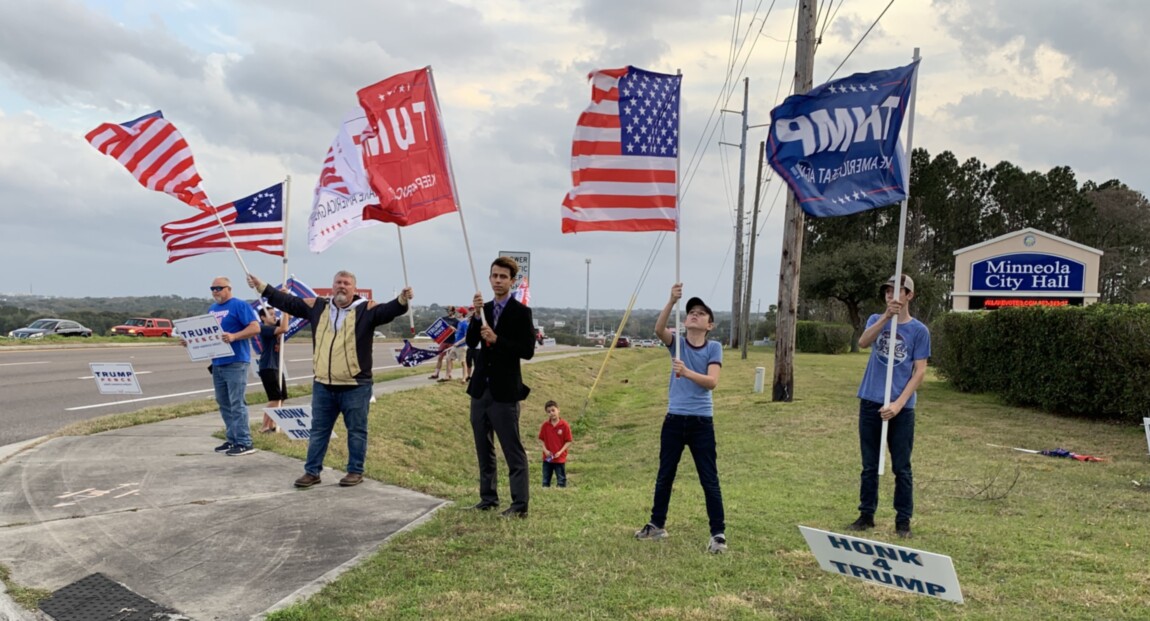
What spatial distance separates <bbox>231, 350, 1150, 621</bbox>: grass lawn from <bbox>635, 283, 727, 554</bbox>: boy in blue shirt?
0.22 meters

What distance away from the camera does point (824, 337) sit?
45000mm

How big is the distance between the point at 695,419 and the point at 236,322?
5483mm

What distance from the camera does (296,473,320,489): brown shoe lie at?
22.2 feet

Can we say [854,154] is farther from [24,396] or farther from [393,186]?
[24,396]

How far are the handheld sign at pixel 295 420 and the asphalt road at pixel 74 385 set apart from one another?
3.93 meters

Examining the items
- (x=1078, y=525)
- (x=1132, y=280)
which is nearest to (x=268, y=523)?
(x=1078, y=525)

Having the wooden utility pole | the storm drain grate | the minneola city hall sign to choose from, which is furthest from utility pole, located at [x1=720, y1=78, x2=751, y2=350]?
the storm drain grate

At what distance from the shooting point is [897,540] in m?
5.55

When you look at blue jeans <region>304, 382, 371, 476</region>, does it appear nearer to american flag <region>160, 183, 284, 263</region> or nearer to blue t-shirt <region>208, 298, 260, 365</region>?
blue t-shirt <region>208, 298, 260, 365</region>

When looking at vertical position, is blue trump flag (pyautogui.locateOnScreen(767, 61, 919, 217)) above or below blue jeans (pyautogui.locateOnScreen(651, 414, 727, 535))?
above

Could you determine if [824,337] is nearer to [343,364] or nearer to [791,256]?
[791,256]

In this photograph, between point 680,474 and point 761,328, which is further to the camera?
point 761,328

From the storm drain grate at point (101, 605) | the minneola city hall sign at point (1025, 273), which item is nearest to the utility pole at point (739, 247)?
the minneola city hall sign at point (1025, 273)

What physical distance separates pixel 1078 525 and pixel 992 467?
2.88 metres
